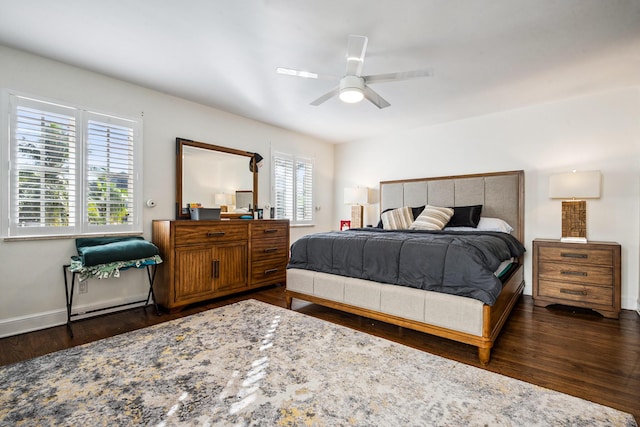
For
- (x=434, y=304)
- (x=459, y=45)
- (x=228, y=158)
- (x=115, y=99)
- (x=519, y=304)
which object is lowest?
(x=519, y=304)

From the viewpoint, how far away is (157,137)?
11.2 ft

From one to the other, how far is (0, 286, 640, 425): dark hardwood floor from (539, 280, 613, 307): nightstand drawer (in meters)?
0.14

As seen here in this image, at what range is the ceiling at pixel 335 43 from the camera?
2.02 metres

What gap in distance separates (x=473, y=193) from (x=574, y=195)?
3.72 ft

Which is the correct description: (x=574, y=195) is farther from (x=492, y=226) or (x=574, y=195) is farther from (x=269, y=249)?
(x=269, y=249)

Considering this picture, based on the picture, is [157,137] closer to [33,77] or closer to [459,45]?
[33,77]

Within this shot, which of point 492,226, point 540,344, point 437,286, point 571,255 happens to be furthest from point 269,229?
point 571,255

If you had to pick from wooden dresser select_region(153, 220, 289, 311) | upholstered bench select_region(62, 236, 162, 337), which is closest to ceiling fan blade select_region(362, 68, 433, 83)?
wooden dresser select_region(153, 220, 289, 311)

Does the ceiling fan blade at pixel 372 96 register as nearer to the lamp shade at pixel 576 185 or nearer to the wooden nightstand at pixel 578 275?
the lamp shade at pixel 576 185

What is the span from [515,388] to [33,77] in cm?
432

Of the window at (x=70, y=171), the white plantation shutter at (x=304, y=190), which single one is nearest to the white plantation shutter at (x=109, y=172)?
the window at (x=70, y=171)

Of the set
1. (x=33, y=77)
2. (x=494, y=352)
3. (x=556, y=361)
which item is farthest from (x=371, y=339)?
(x=33, y=77)

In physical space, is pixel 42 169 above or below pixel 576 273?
above

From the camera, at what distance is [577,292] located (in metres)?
3.07
